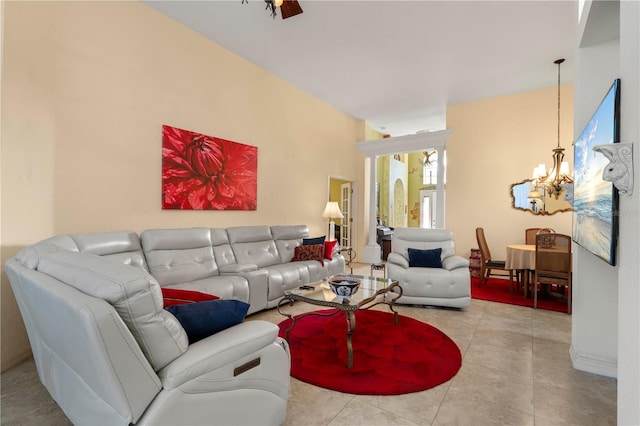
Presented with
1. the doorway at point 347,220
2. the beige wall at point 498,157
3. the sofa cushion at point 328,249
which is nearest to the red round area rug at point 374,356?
the sofa cushion at point 328,249

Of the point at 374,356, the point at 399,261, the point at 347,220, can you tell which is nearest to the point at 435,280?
the point at 399,261

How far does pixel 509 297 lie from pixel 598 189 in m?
3.28

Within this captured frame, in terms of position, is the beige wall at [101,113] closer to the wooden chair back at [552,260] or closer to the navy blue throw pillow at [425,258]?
the navy blue throw pillow at [425,258]

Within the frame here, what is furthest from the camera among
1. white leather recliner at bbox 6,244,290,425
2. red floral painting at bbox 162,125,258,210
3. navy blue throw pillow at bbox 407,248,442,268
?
navy blue throw pillow at bbox 407,248,442,268

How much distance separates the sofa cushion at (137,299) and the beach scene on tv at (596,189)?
1.96 meters

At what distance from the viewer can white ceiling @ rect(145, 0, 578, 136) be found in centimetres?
336

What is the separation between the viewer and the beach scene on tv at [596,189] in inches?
56.7

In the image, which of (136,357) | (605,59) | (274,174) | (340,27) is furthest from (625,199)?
(274,174)

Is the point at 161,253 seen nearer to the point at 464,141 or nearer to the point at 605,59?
the point at 605,59

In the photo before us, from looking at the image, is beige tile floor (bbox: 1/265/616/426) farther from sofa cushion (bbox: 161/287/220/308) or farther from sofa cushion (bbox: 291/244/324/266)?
sofa cushion (bbox: 291/244/324/266)

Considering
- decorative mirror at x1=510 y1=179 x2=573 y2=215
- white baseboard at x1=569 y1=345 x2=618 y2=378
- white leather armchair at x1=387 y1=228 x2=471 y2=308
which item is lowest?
white baseboard at x1=569 y1=345 x2=618 y2=378

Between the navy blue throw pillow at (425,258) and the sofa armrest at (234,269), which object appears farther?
the navy blue throw pillow at (425,258)

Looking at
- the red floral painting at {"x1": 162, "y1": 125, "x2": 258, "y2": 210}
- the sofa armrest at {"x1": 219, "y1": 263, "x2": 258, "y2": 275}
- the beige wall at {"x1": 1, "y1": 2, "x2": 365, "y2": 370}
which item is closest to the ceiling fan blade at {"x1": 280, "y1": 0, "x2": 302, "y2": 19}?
the beige wall at {"x1": 1, "y1": 2, "x2": 365, "y2": 370}

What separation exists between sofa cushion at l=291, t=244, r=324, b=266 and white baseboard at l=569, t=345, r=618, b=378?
294cm
